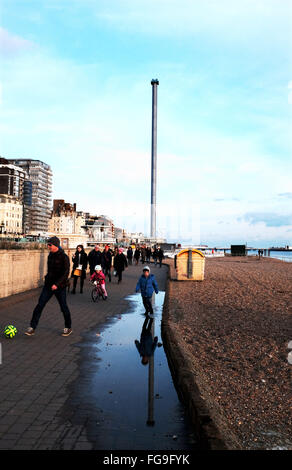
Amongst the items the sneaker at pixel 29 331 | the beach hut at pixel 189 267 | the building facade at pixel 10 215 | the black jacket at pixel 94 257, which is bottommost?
the sneaker at pixel 29 331

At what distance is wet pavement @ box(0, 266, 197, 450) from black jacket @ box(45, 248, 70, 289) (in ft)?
3.41

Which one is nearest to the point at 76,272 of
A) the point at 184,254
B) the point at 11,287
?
the point at 11,287

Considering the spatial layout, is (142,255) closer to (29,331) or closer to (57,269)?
(57,269)

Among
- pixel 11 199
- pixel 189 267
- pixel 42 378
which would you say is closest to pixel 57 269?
pixel 42 378

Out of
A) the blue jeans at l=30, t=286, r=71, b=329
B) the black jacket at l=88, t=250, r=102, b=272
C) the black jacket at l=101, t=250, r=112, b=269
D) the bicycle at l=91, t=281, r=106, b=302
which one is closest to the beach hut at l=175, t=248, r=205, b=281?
the black jacket at l=101, t=250, r=112, b=269

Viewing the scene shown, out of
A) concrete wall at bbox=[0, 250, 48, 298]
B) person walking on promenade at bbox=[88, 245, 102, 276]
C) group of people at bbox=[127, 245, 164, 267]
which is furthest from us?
group of people at bbox=[127, 245, 164, 267]

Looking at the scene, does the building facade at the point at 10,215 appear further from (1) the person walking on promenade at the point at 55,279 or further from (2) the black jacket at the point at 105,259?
(1) the person walking on promenade at the point at 55,279

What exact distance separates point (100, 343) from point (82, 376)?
2.11 metres

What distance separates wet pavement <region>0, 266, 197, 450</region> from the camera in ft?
13.4

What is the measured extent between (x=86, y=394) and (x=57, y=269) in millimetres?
3533

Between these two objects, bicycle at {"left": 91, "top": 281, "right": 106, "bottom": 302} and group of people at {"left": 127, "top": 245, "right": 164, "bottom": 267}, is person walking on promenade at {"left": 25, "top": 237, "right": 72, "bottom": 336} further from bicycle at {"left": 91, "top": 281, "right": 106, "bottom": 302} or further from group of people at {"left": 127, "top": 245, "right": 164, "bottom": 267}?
group of people at {"left": 127, "top": 245, "right": 164, "bottom": 267}

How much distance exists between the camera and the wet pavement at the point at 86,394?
4.07m

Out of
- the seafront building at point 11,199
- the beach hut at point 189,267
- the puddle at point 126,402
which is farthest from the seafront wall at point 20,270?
the seafront building at point 11,199

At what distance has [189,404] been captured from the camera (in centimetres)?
476
